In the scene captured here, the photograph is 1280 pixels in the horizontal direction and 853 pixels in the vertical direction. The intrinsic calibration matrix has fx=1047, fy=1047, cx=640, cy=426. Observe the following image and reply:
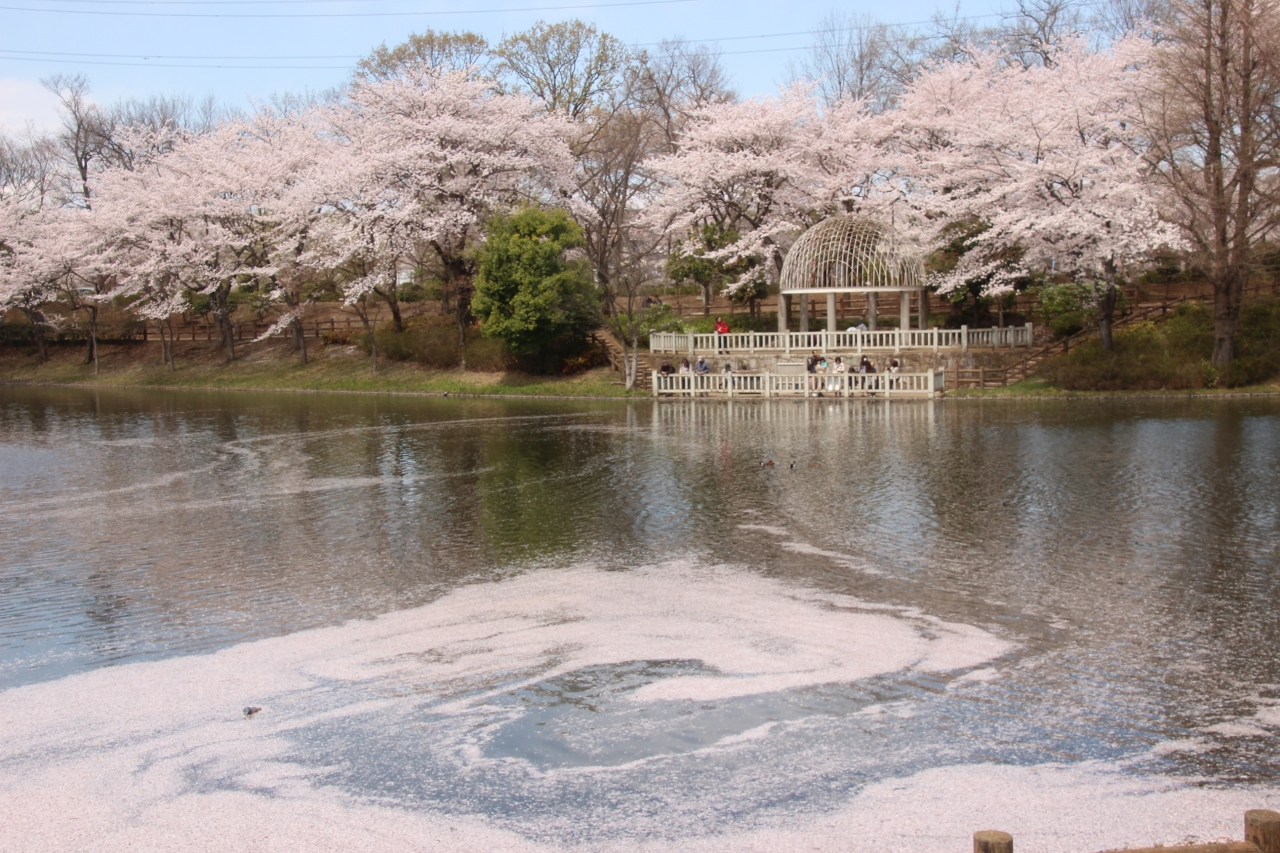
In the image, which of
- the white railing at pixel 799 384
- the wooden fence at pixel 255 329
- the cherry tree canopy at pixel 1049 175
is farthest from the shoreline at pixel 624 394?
the wooden fence at pixel 255 329

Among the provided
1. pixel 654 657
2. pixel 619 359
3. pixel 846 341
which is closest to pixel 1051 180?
pixel 846 341

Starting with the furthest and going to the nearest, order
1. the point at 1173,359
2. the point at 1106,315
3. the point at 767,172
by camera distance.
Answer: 1. the point at 767,172
2. the point at 1106,315
3. the point at 1173,359

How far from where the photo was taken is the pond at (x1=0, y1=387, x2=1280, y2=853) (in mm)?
6617

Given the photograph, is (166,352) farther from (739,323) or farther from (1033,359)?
(1033,359)

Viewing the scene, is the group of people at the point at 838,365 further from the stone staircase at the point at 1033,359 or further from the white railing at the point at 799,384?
the stone staircase at the point at 1033,359

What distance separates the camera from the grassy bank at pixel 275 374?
4162cm

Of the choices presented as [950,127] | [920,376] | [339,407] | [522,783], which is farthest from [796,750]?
[950,127]

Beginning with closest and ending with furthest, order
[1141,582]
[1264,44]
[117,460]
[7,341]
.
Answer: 1. [1141,582]
2. [117,460]
3. [1264,44]
4. [7,341]

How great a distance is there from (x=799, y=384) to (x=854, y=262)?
5959 mm

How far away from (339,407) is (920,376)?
2026 cm

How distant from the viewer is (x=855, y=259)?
125ft

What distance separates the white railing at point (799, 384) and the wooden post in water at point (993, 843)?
2991 cm

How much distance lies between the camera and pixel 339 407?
124ft

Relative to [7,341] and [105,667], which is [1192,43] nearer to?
[105,667]
